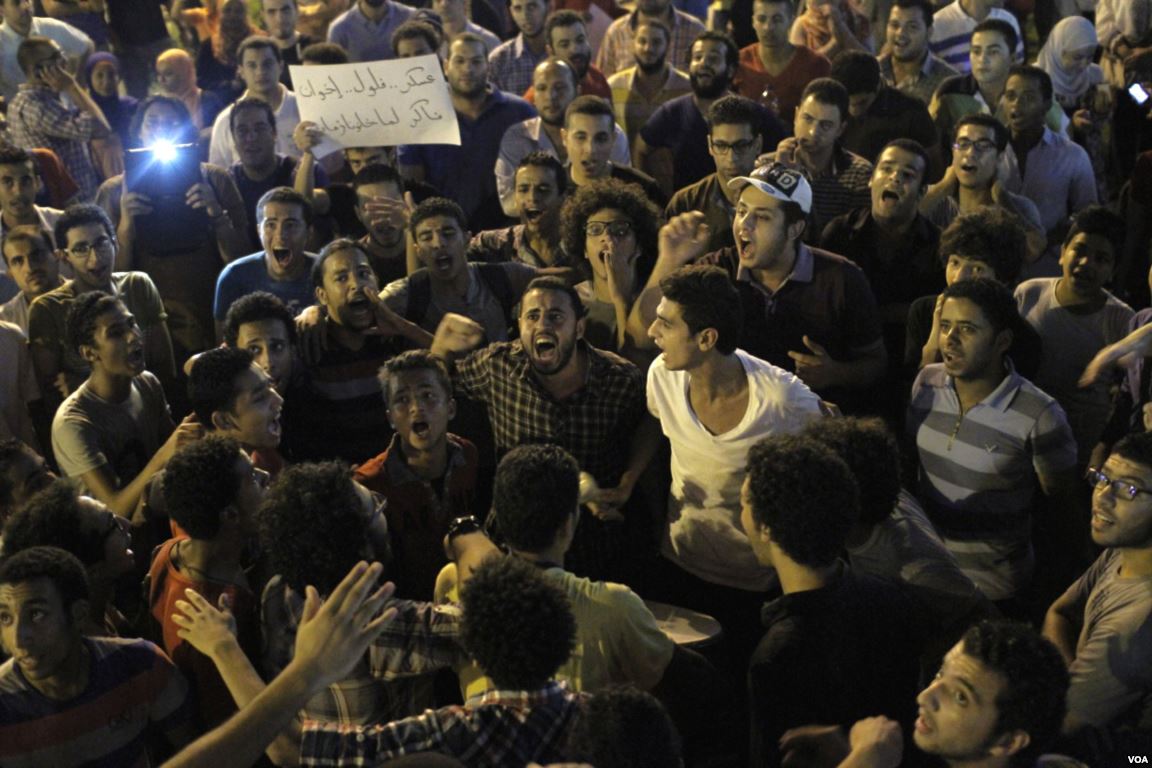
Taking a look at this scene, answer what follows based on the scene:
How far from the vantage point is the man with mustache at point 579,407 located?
4.96 meters

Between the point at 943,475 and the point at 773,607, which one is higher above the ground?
the point at 773,607

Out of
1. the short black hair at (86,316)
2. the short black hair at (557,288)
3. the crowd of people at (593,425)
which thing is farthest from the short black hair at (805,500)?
the short black hair at (86,316)

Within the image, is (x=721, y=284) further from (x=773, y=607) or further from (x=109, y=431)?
(x=109, y=431)

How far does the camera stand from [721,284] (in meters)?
4.74

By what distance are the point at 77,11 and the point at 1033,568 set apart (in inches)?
363

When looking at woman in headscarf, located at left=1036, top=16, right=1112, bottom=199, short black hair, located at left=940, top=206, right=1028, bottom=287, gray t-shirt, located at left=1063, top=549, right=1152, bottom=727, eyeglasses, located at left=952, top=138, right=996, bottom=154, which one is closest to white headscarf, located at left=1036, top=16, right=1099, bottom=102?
woman in headscarf, located at left=1036, top=16, right=1112, bottom=199

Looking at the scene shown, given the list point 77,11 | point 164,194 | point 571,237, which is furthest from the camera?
point 77,11

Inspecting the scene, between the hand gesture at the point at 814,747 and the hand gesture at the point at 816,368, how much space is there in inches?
84.8

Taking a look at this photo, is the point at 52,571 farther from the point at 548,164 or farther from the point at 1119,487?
the point at 548,164

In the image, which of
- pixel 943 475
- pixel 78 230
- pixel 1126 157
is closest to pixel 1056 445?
pixel 943 475

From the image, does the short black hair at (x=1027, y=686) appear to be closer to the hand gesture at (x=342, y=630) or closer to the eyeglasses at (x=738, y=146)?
the hand gesture at (x=342, y=630)

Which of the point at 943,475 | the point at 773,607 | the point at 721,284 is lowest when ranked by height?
the point at 943,475

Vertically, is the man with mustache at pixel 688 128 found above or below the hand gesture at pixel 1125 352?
above

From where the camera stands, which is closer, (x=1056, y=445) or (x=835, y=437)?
(x=835, y=437)
